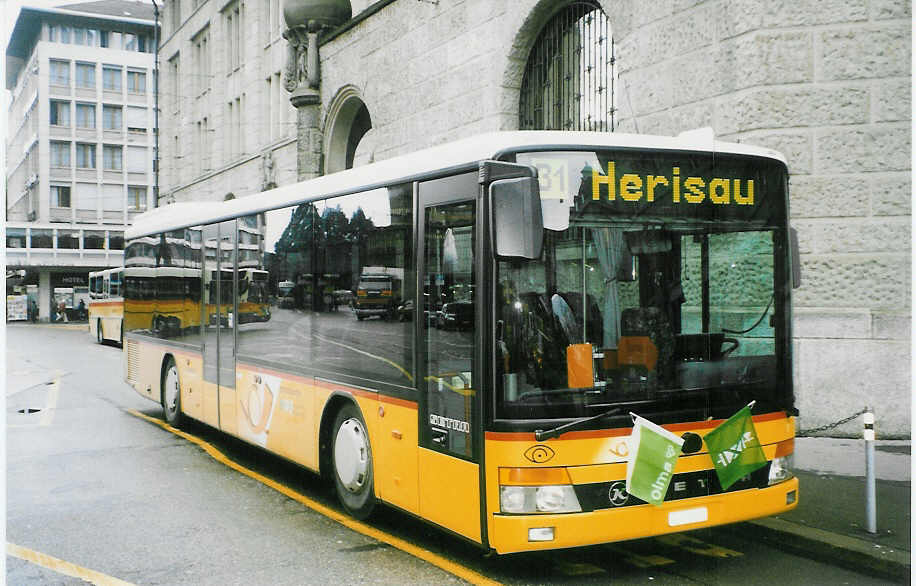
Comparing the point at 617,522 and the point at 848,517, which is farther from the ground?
the point at 617,522

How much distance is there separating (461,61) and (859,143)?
26.7 ft

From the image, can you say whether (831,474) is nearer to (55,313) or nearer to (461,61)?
(461,61)

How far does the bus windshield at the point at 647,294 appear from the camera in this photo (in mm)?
5234

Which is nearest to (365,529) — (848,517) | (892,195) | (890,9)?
(848,517)

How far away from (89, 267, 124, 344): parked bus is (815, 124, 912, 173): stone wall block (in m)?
27.3

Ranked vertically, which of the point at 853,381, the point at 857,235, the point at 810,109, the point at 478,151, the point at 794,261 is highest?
the point at 810,109

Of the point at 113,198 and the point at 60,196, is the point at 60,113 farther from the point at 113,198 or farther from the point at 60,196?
the point at 113,198

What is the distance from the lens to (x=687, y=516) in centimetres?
543

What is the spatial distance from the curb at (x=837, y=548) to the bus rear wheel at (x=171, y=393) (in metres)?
7.61

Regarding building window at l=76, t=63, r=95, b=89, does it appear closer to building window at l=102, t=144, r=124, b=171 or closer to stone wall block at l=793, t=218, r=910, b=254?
building window at l=102, t=144, r=124, b=171

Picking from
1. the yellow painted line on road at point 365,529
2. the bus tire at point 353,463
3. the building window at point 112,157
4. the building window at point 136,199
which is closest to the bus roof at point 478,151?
the bus tire at point 353,463

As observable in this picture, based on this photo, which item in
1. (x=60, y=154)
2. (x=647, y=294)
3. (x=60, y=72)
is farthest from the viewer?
(x=60, y=154)

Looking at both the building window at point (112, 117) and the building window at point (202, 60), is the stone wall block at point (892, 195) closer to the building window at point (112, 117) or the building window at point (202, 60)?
the building window at point (202, 60)

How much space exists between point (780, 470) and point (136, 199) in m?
70.9
